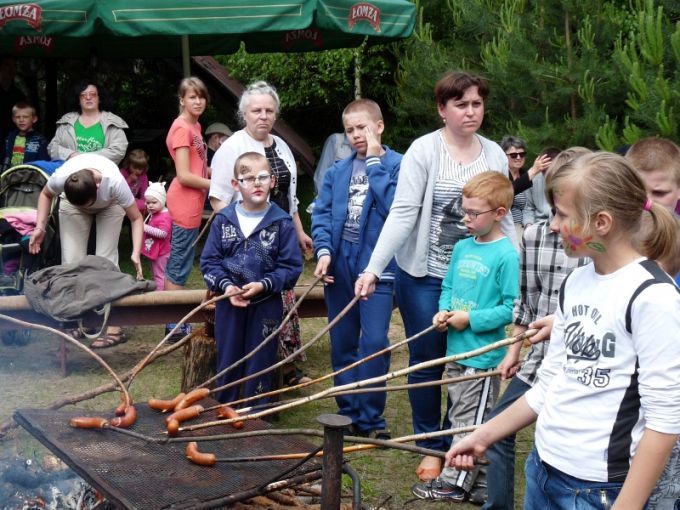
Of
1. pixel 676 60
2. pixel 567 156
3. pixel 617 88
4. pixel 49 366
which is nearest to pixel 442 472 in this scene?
pixel 567 156

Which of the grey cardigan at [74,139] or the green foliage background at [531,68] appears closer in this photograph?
the green foliage background at [531,68]

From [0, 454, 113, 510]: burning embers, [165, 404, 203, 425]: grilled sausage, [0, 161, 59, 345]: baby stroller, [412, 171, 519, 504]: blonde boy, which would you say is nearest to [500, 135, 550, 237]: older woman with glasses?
[412, 171, 519, 504]: blonde boy

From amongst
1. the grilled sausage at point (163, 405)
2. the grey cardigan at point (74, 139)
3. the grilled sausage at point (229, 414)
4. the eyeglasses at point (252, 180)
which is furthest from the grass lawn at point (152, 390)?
the grey cardigan at point (74, 139)

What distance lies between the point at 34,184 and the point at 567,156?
4983mm

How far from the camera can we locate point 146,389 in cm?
618

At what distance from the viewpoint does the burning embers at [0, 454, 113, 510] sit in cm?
384

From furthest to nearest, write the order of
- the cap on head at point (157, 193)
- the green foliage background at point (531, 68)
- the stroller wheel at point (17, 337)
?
the green foliage background at point (531, 68) → the cap on head at point (157, 193) → the stroller wheel at point (17, 337)

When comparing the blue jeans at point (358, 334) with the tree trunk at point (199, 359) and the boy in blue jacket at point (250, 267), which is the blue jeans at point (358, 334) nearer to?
the boy in blue jacket at point (250, 267)

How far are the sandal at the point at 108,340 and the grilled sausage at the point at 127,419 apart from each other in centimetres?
331

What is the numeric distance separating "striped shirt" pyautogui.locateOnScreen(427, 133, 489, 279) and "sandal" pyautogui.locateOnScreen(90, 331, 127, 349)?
341 centimetres

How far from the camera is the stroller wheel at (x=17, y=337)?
23.0ft

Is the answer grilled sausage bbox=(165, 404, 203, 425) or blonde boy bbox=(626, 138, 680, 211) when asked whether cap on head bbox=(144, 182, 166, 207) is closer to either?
grilled sausage bbox=(165, 404, 203, 425)

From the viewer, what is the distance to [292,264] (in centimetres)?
519

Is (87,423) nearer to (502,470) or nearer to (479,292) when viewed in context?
(502,470)
